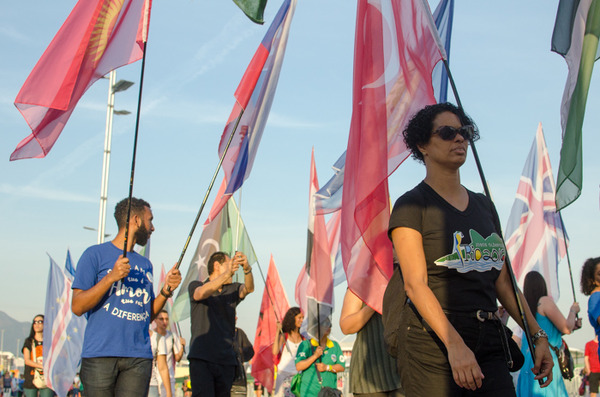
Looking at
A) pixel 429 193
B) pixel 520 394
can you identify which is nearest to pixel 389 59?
pixel 429 193

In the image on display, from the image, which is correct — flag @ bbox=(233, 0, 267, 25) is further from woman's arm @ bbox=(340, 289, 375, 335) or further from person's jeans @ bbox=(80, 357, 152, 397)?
person's jeans @ bbox=(80, 357, 152, 397)

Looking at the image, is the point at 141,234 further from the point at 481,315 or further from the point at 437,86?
the point at 481,315

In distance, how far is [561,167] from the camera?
5.12m

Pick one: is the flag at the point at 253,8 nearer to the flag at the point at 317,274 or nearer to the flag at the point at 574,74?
the flag at the point at 574,74

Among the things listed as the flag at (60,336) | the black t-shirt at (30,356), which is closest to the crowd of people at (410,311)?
the flag at (60,336)

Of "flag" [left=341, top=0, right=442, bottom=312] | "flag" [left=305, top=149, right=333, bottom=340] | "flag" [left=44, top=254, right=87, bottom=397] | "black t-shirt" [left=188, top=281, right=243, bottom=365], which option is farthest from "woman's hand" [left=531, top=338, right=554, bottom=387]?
"flag" [left=44, top=254, right=87, bottom=397]

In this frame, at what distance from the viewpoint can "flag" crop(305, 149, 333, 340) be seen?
1085 centimetres

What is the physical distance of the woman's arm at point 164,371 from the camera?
1159 centimetres

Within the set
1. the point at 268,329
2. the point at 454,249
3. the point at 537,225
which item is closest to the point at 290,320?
the point at 537,225

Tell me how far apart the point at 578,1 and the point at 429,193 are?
263 cm

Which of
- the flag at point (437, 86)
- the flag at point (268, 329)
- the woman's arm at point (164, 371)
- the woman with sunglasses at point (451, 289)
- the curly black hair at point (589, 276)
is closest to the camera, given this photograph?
the woman with sunglasses at point (451, 289)

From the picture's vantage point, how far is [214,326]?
318 inches

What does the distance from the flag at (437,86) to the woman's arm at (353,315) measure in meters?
2.32

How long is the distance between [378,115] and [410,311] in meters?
2.37
